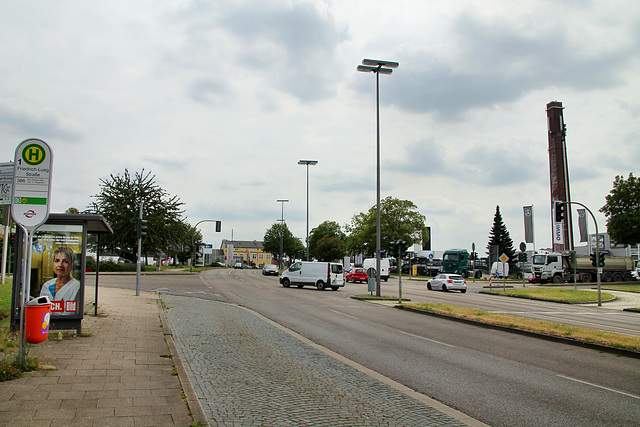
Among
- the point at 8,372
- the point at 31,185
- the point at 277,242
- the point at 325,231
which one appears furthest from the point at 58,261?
the point at 325,231

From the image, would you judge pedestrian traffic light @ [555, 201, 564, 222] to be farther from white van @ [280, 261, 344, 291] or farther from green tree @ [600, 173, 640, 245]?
green tree @ [600, 173, 640, 245]

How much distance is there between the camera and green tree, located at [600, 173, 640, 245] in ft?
164

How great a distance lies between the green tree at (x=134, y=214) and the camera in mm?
48281

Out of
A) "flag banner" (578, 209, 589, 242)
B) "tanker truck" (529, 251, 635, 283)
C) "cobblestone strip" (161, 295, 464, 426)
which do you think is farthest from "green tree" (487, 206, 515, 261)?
"cobblestone strip" (161, 295, 464, 426)

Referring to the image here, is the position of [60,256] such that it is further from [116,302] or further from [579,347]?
[579,347]

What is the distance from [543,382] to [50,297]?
29.9 feet

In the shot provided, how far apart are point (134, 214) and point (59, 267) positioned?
1621 inches

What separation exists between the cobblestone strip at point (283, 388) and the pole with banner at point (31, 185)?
9.81 ft

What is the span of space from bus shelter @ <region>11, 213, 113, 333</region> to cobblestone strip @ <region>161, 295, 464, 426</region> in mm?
2175

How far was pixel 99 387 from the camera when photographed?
612cm

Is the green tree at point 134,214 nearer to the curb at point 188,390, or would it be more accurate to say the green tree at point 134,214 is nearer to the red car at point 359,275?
the red car at point 359,275

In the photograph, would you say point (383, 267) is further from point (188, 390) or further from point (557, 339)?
point (188, 390)

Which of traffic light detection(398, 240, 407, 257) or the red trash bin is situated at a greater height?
traffic light detection(398, 240, 407, 257)

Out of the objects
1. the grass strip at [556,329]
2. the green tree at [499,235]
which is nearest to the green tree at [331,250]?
the green tree at [499,235]
